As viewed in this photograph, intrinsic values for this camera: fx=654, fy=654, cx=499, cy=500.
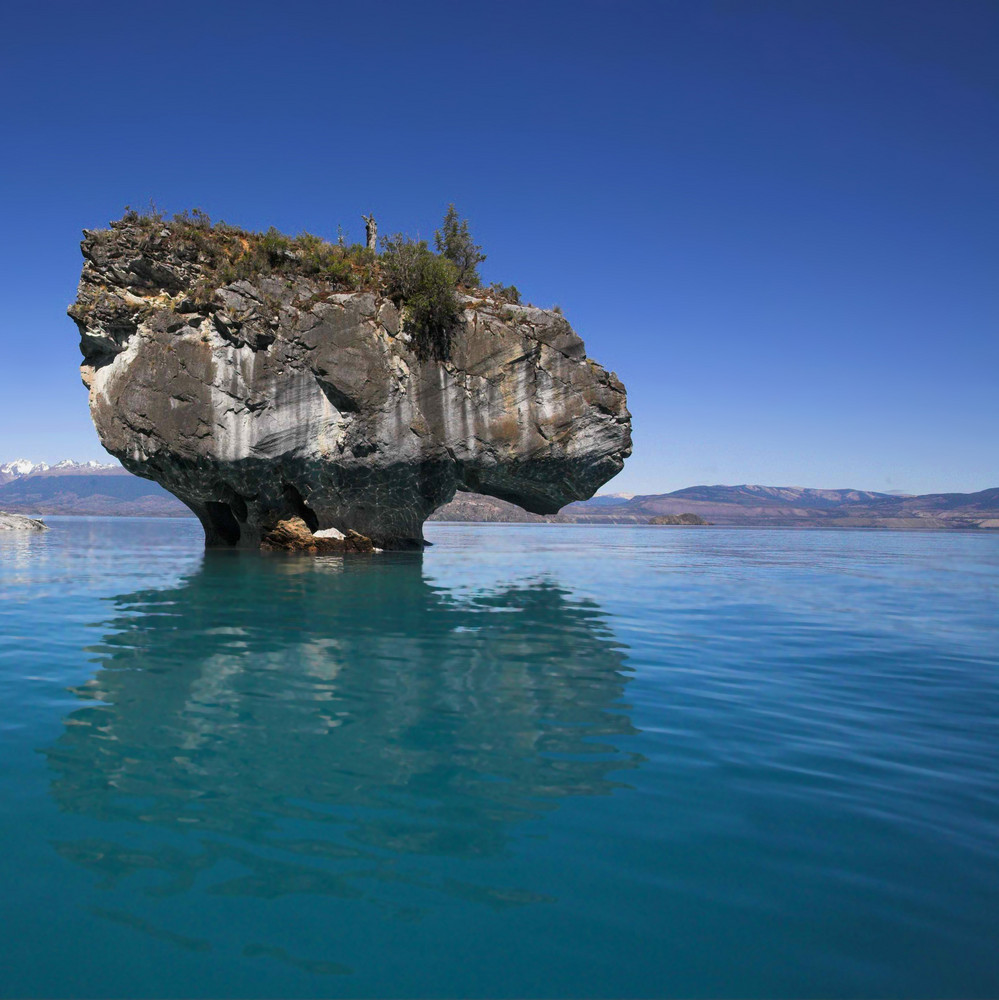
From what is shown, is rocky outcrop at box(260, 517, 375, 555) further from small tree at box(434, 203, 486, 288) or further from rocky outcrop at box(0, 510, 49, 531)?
rocky outcrop at box(0, 510, 49, 531)

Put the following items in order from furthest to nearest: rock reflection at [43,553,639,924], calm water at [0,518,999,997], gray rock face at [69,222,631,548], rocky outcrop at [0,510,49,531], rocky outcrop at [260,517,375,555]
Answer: rocky outcrop at [0,510,49,531], rocky outcrop at [260,517,375,555], gray rock face at [69,222,631,548], rock reflection at [43,553,639,924], calm water at [0,518,999,997]

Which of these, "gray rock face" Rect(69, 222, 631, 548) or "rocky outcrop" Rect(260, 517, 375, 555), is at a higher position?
"gray rock face" Rect(69, 222, 631, 548)

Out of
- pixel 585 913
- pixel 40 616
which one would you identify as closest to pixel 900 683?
pixel 585 913

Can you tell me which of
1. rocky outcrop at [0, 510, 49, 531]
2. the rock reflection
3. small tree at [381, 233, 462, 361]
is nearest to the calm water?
the rock reflection

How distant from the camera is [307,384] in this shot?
2547 centimetres

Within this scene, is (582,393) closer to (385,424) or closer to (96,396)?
(385,424)

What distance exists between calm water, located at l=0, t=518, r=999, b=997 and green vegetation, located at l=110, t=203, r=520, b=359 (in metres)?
17.3

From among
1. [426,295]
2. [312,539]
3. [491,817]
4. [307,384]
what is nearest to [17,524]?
[312,539]

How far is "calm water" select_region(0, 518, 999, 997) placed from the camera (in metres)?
3.28

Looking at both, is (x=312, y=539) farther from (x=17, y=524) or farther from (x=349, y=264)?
(x=17, y=524)

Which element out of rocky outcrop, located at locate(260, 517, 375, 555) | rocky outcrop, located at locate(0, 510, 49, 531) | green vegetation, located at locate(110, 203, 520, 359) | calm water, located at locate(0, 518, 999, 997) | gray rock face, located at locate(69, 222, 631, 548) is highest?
green vegetation, located at locate(110, 203, 520, 359)

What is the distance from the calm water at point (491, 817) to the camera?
3281 mm

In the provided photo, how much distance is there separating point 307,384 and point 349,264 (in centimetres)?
551

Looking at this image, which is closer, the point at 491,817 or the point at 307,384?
the point at 491,817
